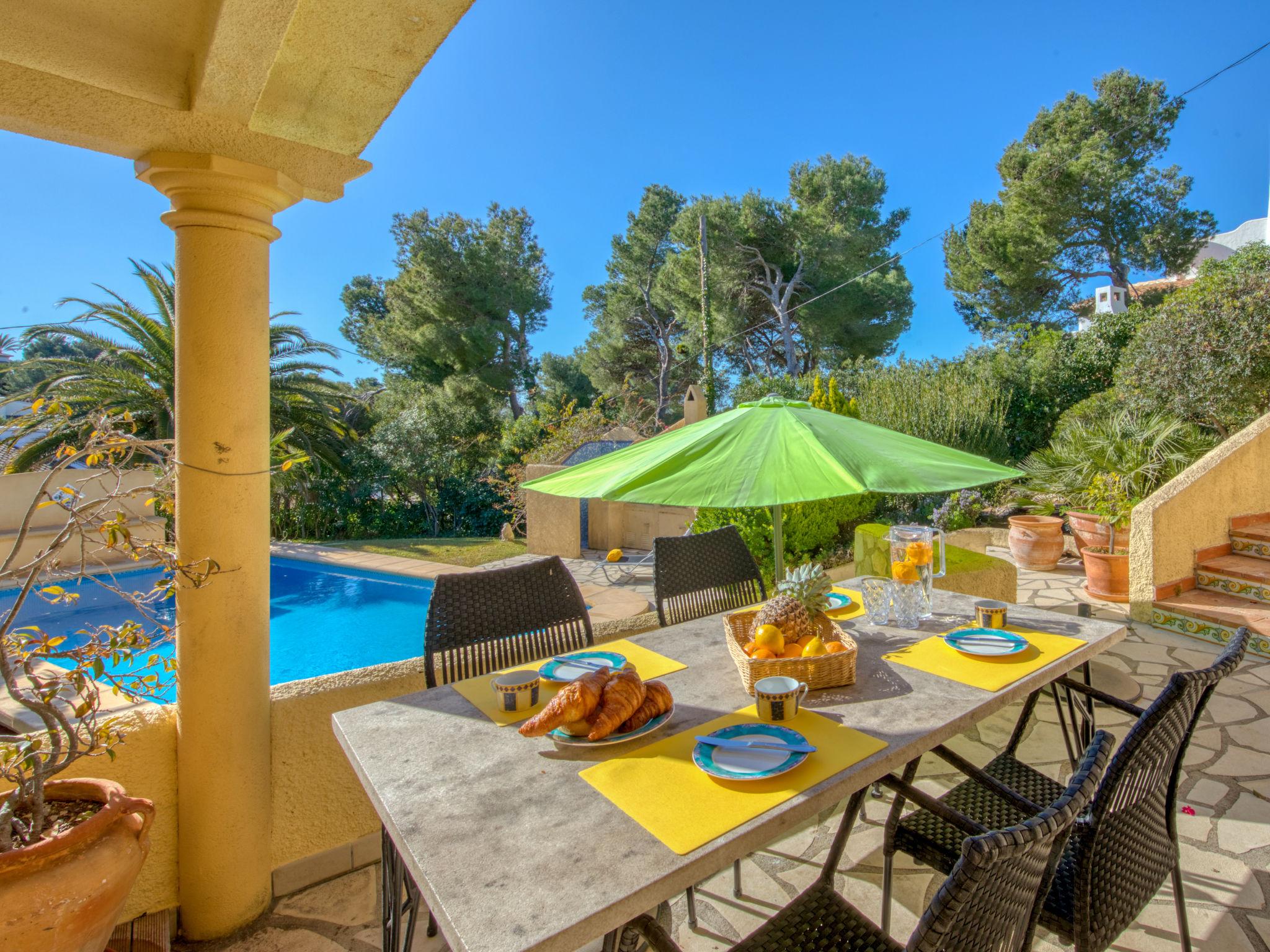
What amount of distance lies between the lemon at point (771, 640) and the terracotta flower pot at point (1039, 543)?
19.7 ft

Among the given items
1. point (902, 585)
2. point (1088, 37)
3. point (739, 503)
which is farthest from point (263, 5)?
point (1088, 37)

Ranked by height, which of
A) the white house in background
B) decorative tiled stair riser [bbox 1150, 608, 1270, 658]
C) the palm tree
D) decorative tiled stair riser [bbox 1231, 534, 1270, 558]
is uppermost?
the white house in background

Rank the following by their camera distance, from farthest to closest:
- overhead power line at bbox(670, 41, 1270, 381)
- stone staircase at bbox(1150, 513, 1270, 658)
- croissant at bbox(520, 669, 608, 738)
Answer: overhead power line at bbox(670, 41, 1270, 381), stone staircase at bbox(1150, 513, 1270, 658), croissant at bbox(520, 669, 608, 738)

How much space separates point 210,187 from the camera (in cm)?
190

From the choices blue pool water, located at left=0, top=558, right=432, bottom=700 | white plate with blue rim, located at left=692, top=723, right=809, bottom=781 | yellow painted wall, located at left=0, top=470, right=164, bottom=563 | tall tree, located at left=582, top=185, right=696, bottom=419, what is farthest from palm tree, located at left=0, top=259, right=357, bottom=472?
tall tree, located at left=582, top=185, right=696, bottom=419

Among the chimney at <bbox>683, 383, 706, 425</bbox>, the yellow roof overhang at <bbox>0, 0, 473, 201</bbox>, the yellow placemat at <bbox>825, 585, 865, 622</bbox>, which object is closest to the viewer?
the yellow roof overhang at <bbox>0, 0, 473, 201</bbox>

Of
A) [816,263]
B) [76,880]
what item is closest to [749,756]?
[76,880]

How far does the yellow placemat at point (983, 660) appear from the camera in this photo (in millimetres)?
1790

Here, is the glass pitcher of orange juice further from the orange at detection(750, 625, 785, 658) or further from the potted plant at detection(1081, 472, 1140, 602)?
the potted plant at detection(1081, 472, 1140, 602)

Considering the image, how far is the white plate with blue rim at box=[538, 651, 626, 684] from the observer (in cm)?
181

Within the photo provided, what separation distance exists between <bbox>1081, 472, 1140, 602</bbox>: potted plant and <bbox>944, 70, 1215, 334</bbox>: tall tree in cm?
1120

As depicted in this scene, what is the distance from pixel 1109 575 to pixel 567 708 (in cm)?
584

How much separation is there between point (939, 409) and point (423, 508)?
9891 mm

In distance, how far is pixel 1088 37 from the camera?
12.4 metres
